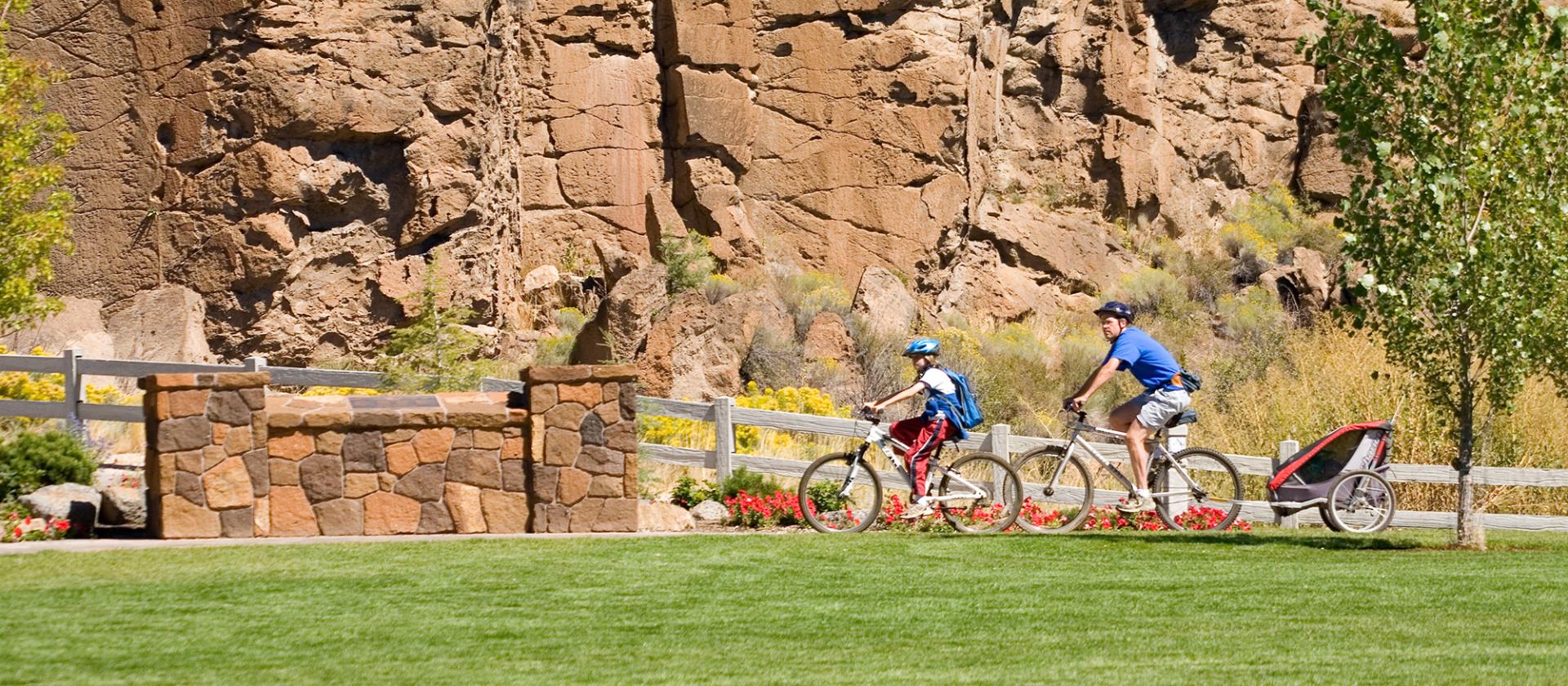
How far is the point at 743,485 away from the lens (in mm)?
15836

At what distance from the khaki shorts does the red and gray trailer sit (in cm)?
178

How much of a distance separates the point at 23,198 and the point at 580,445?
9.71 metres

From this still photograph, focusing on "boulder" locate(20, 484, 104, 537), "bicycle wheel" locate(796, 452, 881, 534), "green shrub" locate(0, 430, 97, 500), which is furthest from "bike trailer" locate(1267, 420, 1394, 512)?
"green shrub" locate(0, 430, 97, 500)

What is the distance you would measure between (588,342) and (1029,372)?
7671 millimetres

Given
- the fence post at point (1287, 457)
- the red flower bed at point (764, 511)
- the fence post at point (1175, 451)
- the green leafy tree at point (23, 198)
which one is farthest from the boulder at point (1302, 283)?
the green leafy tree at point (23, 198)

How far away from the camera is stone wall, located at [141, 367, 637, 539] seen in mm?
12914

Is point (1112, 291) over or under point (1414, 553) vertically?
over

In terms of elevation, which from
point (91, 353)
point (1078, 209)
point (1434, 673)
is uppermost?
point (1078, 209)

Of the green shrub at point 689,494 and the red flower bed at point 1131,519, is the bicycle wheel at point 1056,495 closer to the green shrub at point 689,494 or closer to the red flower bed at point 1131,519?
the red flower bed at point 1131,519

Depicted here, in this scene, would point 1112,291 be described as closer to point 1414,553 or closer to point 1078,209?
point 1078,209

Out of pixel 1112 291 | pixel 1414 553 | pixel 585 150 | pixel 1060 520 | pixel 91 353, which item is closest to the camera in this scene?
pixel 1414 553

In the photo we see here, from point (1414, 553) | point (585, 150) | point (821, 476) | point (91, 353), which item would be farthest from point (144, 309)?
point (1414, 553)

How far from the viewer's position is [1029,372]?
2831cm

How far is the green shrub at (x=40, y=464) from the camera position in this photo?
13758mm
